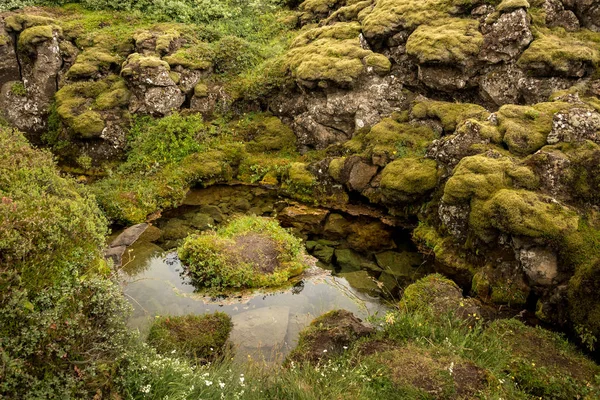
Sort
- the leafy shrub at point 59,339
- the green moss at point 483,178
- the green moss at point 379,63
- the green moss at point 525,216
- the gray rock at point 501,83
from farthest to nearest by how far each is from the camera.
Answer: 1. the green moss at point 379,63
2. the gray rock at point 501,83
3. the green moss at point 483,178
4. the green moss at point 525,216
5. the leafy shrub at point 59,339

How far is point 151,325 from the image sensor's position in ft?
33.7

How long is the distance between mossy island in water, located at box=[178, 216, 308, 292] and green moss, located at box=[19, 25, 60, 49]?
15918 millimetres

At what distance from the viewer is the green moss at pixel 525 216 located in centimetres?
1140

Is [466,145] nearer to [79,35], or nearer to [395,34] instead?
[395,34]

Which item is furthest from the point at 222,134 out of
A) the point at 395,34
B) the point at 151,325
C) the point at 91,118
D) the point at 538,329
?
the point at 538,329

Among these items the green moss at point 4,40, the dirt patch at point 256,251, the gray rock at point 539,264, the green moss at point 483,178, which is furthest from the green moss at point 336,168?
the green moss at point 4,40

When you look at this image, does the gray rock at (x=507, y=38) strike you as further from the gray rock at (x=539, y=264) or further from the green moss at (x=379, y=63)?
the gray rock at (x=539, y=264)

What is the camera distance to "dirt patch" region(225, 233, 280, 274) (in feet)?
46.0

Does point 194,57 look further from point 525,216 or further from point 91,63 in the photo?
point 525,216

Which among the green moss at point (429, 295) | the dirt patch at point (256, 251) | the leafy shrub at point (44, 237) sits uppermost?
the leafy shrub at point (44, 237)

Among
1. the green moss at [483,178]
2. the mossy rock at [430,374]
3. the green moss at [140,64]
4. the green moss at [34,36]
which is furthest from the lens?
the green moss at [34,36]

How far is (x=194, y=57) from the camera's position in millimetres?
Answer: 24406

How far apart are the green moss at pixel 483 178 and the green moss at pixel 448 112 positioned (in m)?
3.72

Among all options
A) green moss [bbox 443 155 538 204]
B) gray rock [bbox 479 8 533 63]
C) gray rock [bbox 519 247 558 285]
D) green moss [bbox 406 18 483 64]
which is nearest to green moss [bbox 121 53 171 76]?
green moss [bbox 406 18 483 64]
